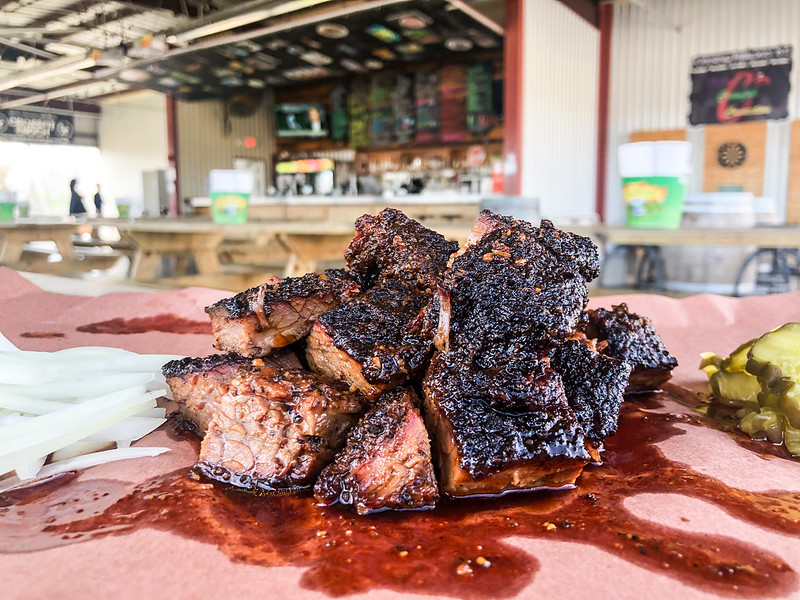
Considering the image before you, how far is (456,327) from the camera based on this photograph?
92 cm

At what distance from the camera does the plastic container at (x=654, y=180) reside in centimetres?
233

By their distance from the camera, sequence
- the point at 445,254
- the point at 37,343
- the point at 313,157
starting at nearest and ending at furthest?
the point at 445,254
the point at 37,343
the point at 313,157

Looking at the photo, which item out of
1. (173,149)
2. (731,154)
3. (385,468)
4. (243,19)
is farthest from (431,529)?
(173,149)

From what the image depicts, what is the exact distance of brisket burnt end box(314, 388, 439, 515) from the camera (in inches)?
32.4

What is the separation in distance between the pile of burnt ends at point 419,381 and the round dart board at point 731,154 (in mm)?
9154

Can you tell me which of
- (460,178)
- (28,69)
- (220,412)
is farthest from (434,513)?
(28,69)

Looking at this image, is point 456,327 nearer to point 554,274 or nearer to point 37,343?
point 554,274

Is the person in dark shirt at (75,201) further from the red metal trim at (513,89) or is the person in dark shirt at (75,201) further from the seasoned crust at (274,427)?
the seasoned crust at (274,427)

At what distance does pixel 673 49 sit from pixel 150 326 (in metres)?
9.50

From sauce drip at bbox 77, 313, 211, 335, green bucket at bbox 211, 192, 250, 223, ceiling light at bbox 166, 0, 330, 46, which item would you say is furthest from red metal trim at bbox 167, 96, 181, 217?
sauce drip at bbox 77, 313, 211, 335

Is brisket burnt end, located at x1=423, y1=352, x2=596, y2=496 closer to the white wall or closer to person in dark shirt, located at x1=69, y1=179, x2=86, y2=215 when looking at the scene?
person in dark shirt, located at x1=69, y1=179, x2=86, y2=215

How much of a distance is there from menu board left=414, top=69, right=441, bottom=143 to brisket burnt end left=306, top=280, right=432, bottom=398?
10134 millimetres

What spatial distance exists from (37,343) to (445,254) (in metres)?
1.15

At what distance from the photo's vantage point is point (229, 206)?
3.72 m
